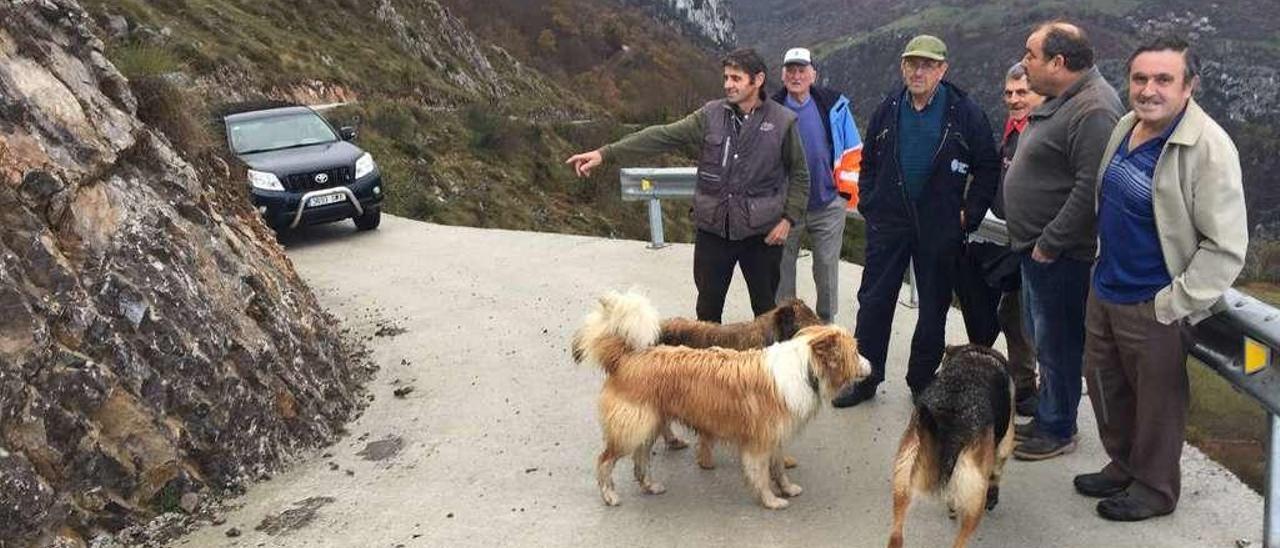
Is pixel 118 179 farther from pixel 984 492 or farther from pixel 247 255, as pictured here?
pixel 984 492

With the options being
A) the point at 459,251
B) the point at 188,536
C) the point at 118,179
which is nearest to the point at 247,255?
the point at 118,179

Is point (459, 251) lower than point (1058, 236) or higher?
lower

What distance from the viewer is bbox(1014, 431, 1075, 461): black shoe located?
15.9 ft

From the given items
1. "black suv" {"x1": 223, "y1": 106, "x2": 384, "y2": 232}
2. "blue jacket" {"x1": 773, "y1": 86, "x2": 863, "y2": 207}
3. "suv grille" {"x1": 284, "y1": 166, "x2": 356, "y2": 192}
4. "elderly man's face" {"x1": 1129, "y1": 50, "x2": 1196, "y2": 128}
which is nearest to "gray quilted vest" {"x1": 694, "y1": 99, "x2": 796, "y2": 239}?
"blue jacket" {"x1": 773, "y1": 86, "x2": 863, "y2": 207}

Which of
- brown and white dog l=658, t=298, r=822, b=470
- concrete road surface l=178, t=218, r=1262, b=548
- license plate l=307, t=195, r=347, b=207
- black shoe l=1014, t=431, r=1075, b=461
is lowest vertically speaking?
concrete road surface l=178, t=218, r=1262, b=548

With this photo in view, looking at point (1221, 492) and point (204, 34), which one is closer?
point (1221, 492)

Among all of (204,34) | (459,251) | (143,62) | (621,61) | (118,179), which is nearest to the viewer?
(118,179)

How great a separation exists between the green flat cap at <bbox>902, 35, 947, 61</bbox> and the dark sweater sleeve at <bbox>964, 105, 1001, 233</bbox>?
395 mm

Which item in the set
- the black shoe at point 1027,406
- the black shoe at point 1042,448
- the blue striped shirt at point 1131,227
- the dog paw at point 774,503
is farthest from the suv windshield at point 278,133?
the blue striped shirt at point 1131,227

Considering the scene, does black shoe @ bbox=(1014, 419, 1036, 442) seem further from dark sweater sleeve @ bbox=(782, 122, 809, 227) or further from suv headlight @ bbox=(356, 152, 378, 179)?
suv headlight @ bbox=(356, 152, 378, 179)

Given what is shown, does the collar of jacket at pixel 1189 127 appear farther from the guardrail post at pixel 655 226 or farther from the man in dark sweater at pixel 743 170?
the guardrail post at pixel 655 226

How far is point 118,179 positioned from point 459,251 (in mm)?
5928

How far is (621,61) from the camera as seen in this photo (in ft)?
250

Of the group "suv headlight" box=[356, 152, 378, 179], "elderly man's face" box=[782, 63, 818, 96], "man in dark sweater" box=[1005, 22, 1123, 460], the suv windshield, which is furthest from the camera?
the suv windshield
